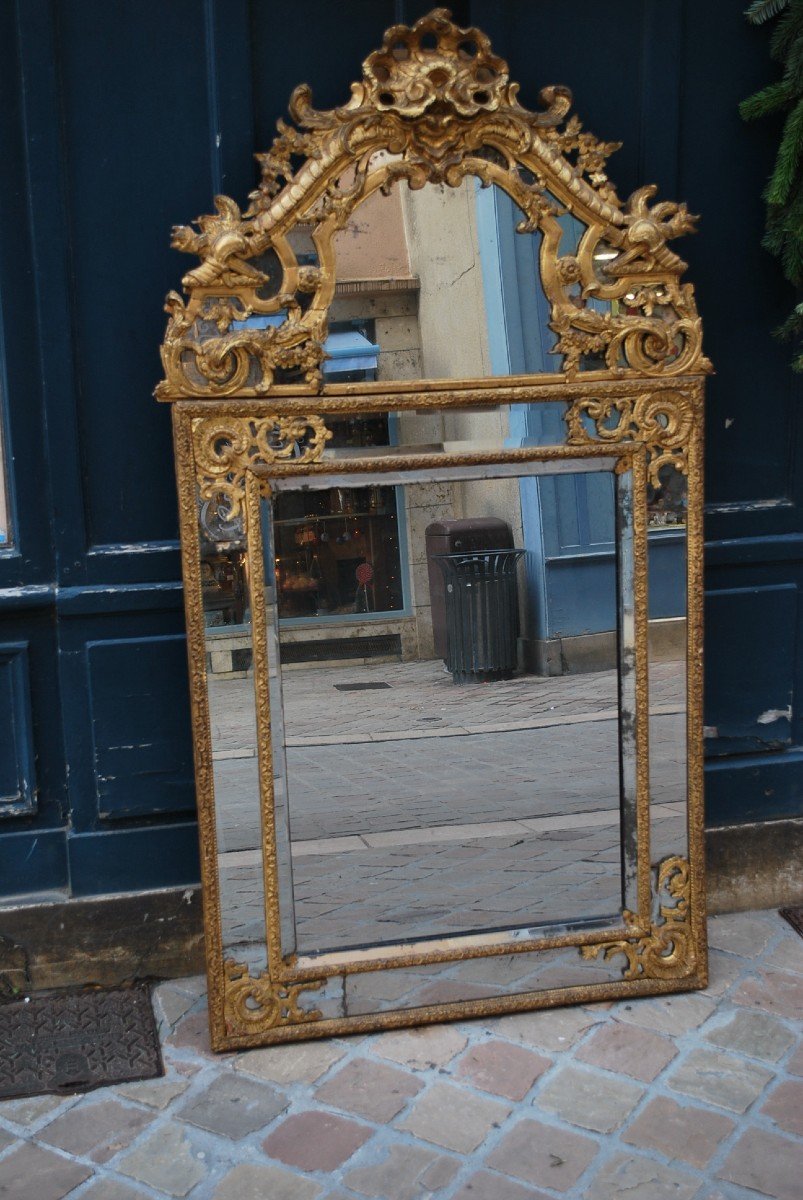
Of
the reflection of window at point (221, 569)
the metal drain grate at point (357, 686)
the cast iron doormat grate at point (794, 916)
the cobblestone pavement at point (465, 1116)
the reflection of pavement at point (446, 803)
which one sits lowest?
the cobblestone pavement at point (465, 1116)

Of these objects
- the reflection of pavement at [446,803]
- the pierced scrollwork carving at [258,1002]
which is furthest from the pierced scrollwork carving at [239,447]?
the pierced scrollwork carving at [258,1002]

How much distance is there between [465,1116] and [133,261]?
7.89 feet

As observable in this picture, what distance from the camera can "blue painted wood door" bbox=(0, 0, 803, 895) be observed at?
10.3 ft

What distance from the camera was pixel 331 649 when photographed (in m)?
3.00

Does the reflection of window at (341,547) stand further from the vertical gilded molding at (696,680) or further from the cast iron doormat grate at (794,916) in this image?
the cast iron doormat grate at (794,916)

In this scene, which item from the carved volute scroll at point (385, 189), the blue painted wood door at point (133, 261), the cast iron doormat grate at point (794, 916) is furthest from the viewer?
the cast iron doormat grate at point (794, 916)

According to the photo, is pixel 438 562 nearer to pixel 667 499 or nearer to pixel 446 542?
pixel 446 542

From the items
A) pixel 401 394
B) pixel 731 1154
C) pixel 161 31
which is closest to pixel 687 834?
pixel 731 1154

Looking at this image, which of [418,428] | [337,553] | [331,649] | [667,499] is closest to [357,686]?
[331,649]

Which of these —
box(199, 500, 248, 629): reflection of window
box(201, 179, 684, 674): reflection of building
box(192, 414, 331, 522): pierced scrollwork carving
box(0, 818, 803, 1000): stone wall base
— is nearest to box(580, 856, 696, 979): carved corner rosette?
box(201, 179, 684, 674): reflection of building

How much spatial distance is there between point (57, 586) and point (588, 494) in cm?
153

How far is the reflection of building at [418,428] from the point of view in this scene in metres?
2.92

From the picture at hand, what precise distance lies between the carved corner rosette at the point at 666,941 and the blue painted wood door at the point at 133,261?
130 cm

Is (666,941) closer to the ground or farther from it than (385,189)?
closer to the ground
